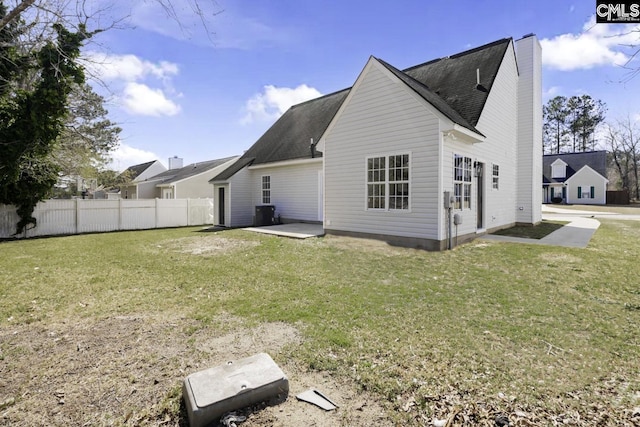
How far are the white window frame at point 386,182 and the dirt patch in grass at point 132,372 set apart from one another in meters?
6.59

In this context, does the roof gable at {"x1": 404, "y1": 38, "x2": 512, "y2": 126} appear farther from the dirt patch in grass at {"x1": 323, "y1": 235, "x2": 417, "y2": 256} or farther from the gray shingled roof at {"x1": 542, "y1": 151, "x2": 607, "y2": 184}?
the gray shingled roof at {"x1": 542, "y1": 151, "x2": 607, "y2": 184}

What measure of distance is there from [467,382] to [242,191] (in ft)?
51.7

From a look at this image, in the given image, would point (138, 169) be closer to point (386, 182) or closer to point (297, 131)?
point (297, 131)

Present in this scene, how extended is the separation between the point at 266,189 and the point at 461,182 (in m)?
10.4

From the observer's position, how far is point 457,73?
12664mm

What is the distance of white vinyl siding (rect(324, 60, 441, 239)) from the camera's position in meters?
8.99

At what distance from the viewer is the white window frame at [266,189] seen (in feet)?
56.0

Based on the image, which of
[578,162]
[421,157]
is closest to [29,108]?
[421,157]

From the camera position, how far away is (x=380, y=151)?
10086 mm

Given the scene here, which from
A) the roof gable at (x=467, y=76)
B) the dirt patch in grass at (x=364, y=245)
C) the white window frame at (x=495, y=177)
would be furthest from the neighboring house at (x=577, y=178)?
the dirt patch in grass at (x=364, y=245)

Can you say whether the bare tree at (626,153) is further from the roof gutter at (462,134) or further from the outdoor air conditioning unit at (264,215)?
the outdoor air conditioning unit at (264,215)

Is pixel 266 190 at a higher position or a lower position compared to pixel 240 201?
higher

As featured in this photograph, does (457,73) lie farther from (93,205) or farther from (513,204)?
(93,205)

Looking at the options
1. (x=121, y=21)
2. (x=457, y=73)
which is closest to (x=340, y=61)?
(x=457, y=73)
